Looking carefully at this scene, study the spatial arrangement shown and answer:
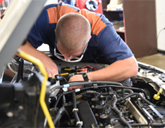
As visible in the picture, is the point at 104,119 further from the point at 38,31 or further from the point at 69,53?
the point at 38,31

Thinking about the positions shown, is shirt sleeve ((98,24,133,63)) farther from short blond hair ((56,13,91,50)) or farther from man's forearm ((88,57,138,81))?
short blond hair ((56,13,91,50))

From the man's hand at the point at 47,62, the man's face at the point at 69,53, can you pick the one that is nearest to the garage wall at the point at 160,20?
the man's face at the point at 69,53

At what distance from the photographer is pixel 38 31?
152 cm

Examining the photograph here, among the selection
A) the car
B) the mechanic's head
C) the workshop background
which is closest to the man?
the mechanic's head

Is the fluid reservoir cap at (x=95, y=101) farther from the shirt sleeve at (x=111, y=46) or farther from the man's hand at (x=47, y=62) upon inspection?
the shirt sleeve at (x=111, y=46)

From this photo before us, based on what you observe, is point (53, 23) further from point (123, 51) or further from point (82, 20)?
point (123, 51)

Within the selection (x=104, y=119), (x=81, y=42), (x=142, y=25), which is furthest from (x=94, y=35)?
(x=142, y=25)

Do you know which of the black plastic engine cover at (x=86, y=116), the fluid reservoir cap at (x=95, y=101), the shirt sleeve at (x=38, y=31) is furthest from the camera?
the shirt sleeve at (x=38, y=31)

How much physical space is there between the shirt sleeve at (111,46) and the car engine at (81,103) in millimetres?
216

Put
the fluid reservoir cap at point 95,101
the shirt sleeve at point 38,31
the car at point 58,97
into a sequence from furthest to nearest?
the shirt sleeve at point 38,31, the fluid reservoir cap at point 95,101, the car at point 58,97

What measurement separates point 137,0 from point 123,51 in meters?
2.26

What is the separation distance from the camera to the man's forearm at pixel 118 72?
47.6 inches

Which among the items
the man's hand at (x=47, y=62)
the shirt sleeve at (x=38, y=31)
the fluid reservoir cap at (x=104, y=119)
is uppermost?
the shirt sleeve at (x=38, y=31)

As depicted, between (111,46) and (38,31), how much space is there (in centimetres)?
69
